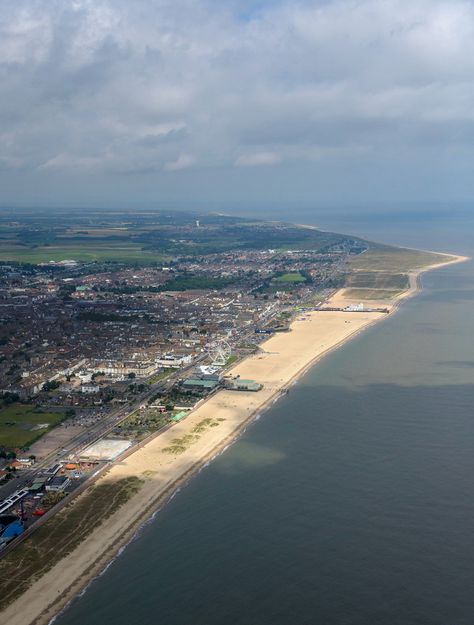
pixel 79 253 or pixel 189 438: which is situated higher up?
pixel 79 253

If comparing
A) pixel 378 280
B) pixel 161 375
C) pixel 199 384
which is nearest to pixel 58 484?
pixel 199 384

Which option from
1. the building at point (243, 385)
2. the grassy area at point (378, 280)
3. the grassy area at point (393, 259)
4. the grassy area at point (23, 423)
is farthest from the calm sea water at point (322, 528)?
the grassy area at point (393, 259)

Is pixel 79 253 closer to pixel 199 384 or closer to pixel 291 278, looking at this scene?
pixel 291 278

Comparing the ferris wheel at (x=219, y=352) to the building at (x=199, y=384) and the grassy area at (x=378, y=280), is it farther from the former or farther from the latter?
the grassy area at (x=378, y=280)

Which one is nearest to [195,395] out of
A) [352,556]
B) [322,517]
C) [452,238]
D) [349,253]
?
[322,517]

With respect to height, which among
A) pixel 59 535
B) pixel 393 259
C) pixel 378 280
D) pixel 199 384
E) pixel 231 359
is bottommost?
pixel 59 535

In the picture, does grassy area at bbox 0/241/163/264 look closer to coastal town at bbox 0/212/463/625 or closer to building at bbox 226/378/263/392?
coastal town at bbox 0/212/463/625

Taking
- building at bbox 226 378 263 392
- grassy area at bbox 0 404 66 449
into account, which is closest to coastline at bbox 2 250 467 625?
building at bbox 226 378 263 392
